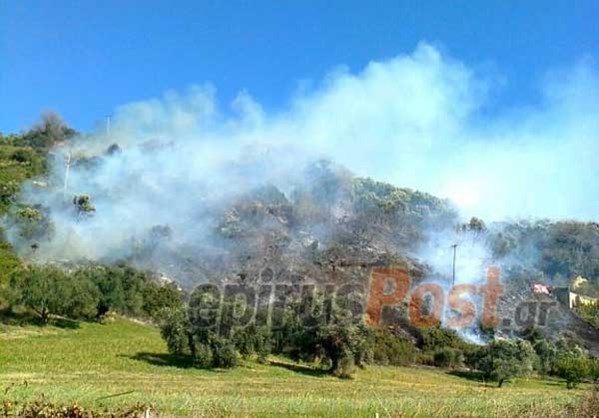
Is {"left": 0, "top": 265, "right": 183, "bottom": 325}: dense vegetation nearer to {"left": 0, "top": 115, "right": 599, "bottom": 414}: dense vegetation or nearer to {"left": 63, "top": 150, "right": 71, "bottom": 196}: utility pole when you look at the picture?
{"left": 0, "top": 115, "right": 599, "bottom": 414}: dense vegetation

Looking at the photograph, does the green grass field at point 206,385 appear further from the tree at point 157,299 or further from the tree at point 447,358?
the tree at point 447,358

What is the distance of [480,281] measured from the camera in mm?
154875

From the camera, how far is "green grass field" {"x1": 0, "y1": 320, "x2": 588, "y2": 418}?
2403 cm

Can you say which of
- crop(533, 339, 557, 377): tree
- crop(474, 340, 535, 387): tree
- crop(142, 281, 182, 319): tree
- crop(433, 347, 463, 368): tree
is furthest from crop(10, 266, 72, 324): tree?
crop(533, 339, 557, 377): tree

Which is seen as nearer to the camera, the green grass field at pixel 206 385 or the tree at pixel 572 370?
the green grass field at pixel 206 385

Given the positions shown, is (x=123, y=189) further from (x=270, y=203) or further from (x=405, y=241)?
(x=405, y=241)

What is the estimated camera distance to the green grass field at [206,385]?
946 inches

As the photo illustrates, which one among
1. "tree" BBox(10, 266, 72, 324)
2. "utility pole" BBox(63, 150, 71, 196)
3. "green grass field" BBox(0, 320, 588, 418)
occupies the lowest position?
"green grass field" BBox(0, 320, 588, 418)

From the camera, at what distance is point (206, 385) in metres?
40.1

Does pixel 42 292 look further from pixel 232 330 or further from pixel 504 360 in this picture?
pixel 504 360

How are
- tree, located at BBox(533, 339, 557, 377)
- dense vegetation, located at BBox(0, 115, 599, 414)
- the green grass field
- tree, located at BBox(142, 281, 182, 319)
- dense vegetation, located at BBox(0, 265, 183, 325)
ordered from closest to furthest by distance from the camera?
the green grass field < dense vegetation, located at BBox(0, 115, 599, 414) < dense vegetation, located at BBox(0, 265, 183, 325) < tree, located at BBox(533, 339, 557, 377) < tree, located at BBox(142, 281, 182, 319)

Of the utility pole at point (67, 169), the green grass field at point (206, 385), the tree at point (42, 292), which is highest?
the utility pole at point (67, 169)

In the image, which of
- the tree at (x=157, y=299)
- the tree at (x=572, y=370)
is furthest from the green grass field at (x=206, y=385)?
the tree at (x=157, y=299)

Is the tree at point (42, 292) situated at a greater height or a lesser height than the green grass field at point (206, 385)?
greater
